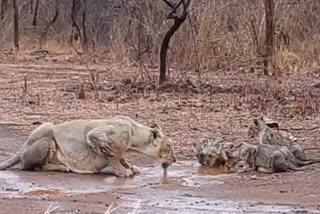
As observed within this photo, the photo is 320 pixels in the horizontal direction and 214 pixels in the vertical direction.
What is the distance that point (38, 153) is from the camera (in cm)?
962

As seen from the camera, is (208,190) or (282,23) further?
(282,23)

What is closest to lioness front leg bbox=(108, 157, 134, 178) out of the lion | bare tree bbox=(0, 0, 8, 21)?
the lion

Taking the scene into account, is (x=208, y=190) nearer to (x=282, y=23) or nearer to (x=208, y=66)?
(x=208, y=66)

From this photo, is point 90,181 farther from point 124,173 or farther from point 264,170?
point 264,170

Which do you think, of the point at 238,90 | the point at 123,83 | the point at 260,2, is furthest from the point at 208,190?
the point at 260,2

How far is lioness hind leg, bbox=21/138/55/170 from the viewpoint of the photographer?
9.66 meters

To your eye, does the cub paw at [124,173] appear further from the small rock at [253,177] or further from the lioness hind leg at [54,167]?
the small rock at [253,177]

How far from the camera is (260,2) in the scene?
2200cm

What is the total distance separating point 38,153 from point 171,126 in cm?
325

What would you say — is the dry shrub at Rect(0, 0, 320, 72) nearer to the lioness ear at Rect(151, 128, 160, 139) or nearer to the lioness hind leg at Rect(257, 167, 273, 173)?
the lioness ear at Rect(151, 128, 160, 139)

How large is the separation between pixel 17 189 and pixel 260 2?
1425 centimetres

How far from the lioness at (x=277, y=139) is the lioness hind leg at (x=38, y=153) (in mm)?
2180

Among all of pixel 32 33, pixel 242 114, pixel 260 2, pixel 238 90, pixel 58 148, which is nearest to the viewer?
pixel 58 148

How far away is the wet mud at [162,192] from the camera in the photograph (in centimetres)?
750
